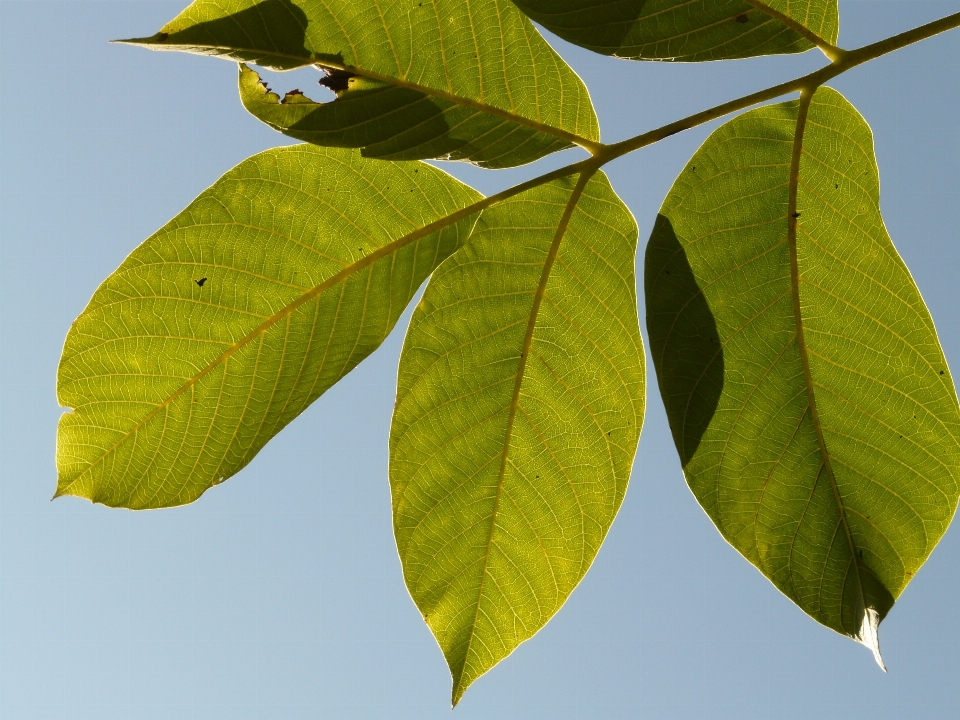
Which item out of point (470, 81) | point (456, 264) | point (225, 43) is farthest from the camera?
point (456, 264)

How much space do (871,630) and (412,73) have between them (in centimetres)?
117

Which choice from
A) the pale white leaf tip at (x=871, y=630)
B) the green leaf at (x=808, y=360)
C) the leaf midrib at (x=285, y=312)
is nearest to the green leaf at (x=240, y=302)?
the leaf midrib at (x=285, y=312)

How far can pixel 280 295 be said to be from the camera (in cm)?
130

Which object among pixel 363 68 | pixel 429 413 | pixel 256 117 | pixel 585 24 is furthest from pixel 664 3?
pixel 429 413

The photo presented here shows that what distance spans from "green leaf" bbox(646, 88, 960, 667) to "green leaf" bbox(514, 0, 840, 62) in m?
0.12

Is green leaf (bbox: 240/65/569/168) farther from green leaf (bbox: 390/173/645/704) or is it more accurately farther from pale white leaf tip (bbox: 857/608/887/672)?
pale white leaf tip (bbox: 857/608/887/672)

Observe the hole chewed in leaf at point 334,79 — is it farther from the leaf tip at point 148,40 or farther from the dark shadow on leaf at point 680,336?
the dark shadow on leaf at point 680,336

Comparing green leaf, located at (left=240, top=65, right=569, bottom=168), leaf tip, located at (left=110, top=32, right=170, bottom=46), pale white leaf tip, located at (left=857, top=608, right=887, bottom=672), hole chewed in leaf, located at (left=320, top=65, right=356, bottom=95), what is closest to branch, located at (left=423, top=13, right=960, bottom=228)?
green leaf, located at (left=240, top=65, right=569, bottom=168)

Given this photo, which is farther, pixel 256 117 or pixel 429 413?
pixel 429 413

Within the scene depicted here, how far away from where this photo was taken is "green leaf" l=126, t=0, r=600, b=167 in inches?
43.4

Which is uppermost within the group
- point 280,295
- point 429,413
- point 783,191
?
point 783,191

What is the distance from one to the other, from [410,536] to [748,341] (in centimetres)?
69

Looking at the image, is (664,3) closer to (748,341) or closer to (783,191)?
(783,191)

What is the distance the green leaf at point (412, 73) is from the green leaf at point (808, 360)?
0.27 meters
